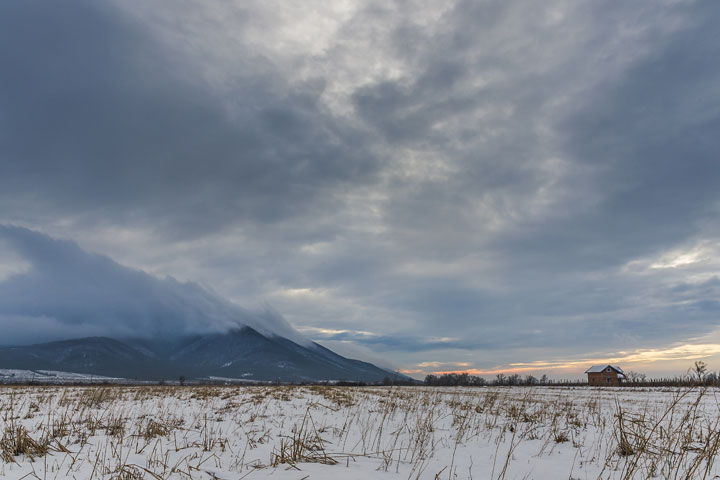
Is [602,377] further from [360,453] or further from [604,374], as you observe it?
[360,453]

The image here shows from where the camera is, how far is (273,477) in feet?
15.3

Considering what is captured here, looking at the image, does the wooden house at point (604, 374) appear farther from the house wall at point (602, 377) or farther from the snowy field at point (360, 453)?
the snowy field at point (360, 453)

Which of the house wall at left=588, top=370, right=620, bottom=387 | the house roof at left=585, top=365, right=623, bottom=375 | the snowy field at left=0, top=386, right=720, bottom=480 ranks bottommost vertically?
the house wall at left=588, top=370, right=620, bottom=387

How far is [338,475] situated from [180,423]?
6544mm

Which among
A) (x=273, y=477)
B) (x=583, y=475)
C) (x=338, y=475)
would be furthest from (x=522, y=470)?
(x=273, y=477)

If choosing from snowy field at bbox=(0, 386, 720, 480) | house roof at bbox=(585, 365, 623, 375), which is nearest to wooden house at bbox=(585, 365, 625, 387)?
house roof at bbox=(585, 365, 623, 375)

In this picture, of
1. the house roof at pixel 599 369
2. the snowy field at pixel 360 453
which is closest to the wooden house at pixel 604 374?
the house roof at pixel 599 369

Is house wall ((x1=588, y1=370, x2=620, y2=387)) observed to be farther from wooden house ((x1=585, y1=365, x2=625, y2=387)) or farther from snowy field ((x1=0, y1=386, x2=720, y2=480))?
snowy field ((x1=0, y1=386, x2=720, y2=480))

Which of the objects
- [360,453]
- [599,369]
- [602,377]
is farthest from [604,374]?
[360,453]

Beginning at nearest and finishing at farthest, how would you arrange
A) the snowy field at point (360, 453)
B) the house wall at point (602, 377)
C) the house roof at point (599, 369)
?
the snowy field at point (360, 453) < the house wall at point (602, 377) < the house roof at point (599, 369)

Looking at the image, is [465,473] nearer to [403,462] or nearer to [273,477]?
[403,462]

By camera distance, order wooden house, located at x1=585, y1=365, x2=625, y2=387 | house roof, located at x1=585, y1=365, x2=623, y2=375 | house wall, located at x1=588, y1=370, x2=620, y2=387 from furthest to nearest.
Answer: house roof, located at x1=585, y1=365, x2=623, y2=375, wooden house, located at x1=585, y1=365, x2=625, y2=387, house wall, located at x1=588, y1=370, x2=620, y2=387

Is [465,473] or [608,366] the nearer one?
[465,473]

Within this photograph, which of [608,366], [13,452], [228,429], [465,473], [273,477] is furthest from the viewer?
[608,366]
